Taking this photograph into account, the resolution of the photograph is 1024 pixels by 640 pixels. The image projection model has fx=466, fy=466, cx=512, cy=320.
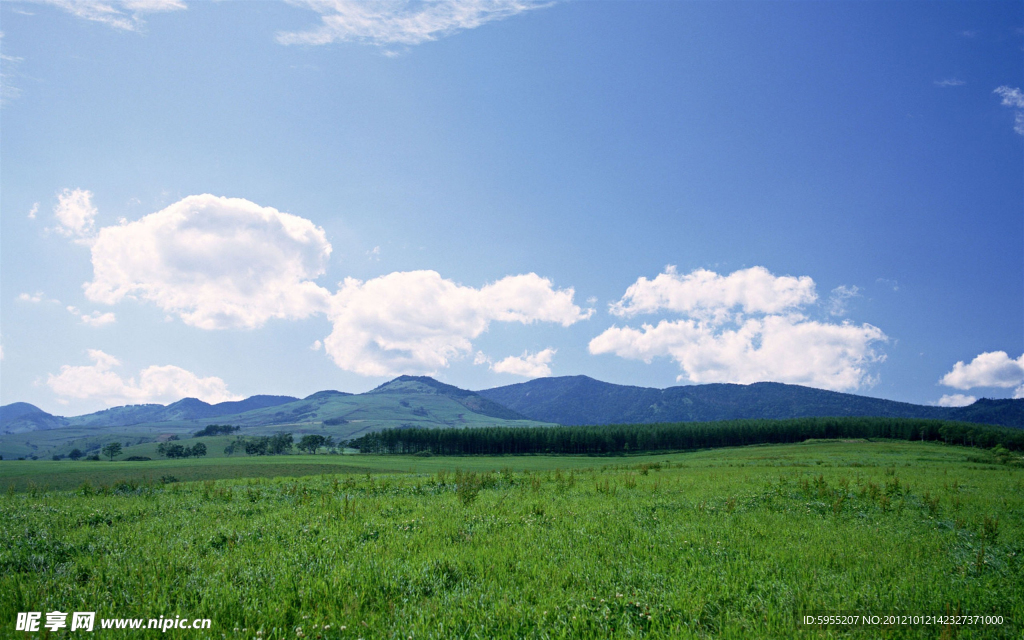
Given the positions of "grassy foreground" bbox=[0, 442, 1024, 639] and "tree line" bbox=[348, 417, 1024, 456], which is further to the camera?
"tree line" bbox=[348, 417, 1024, 456]

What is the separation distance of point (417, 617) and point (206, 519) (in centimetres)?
1003

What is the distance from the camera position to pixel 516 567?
8.92 m

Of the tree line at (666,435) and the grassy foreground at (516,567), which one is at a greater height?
the grassy foreground at (516,567)

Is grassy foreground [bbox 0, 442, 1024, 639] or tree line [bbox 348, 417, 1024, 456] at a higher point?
grassy foreground [bbox 0, 442, 1024, 639]

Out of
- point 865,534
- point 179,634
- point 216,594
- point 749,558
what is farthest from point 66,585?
point 865,534

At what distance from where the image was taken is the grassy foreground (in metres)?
6.96

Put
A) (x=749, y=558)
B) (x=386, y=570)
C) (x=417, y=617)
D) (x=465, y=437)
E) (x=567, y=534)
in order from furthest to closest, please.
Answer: (x=465, y=437), (x=567, y=534), (x=749, y=558), (x=386, y=570), (x=417, y=617)

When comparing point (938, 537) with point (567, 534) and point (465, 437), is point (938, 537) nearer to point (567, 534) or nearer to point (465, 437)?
point (567, 534)

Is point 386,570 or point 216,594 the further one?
point 386,570

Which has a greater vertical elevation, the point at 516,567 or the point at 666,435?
the point at 516,567

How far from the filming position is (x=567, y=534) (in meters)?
11.3

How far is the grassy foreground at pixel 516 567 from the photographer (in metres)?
6.96

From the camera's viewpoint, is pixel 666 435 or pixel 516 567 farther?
pixel 666 435

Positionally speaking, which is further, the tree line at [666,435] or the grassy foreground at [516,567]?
the tree line at [666,435]
